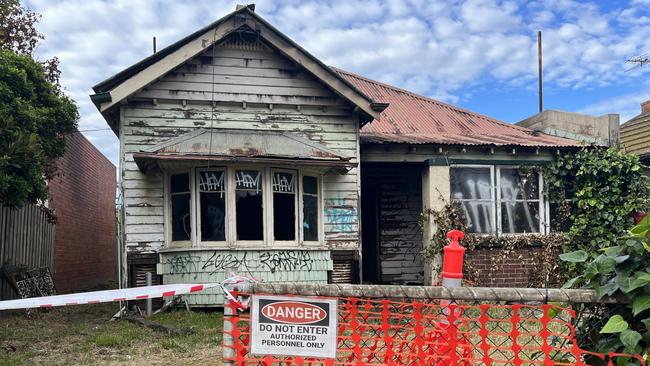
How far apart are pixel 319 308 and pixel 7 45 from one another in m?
14.0

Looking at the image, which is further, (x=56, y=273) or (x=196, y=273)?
(x=56, y=273)

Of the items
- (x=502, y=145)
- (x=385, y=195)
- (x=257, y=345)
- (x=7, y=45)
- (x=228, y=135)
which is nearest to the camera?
(x=257, y=345)

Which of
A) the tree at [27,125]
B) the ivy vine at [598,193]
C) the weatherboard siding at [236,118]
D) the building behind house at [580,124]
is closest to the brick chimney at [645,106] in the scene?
the building behind house at [580,124]

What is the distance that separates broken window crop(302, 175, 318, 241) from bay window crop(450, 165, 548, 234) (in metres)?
2.82

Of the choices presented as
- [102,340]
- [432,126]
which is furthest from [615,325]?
[432,126]

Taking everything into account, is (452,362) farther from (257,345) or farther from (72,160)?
(72,160)

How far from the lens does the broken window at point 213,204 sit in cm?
916

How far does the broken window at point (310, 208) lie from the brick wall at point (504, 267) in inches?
119

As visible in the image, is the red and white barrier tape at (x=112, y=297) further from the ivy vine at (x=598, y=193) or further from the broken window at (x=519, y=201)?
the ivy vine at (x=598, y=193)

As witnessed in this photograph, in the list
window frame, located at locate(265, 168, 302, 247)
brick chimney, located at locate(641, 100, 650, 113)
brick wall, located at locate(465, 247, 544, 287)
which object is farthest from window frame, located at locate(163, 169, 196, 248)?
brick chimney, located at locate(641, 100, 650, 113)

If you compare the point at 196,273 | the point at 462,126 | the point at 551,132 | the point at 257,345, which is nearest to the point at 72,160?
the point at 196,273

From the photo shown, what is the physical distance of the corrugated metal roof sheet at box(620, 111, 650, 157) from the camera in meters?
15.1

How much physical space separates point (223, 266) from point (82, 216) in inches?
351

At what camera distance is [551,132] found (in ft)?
42.0
